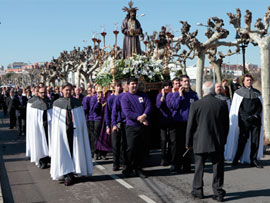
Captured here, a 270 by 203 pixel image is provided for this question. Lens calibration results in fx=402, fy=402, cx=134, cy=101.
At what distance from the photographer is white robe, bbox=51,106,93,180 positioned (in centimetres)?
786

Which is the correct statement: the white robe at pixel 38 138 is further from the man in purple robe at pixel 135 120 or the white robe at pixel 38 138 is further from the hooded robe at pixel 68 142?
the man in purple robe at pixel 135 120

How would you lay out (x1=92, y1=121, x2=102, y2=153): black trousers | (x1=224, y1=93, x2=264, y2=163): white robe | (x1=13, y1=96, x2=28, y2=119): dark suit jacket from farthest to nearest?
(x1=13, y1=96, x2=28, y2=119): dark suit jacket < (x1=92, y1=121, x2=102, y2=153): black trousers < (x1=224, y1=93, x2=264, y2=163): white robe

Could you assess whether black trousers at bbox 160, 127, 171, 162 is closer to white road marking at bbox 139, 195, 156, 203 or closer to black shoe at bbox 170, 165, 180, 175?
black shoe at bbox 170, 165, 180, 175

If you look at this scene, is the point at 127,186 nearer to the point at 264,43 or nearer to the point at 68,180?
→ the point at 68,180

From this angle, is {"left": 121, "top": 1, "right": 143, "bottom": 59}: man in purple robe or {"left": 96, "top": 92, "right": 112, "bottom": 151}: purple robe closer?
{"left": 96, "top": 92, "right": 112, "bottom": 151}: purple robe

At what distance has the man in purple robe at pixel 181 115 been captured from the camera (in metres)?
8.80

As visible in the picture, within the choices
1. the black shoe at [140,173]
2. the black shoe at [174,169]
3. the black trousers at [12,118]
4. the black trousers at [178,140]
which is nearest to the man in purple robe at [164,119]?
the black trousers at [178,140]

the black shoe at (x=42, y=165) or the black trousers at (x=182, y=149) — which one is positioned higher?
the black trousers at (x=182, y=149)

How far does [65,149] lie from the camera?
7.92 metres

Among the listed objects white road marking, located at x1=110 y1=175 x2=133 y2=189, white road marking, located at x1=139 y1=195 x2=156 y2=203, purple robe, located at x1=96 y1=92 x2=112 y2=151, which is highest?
purple robe, located at x1=96 y1=92 x2=112 y2=151

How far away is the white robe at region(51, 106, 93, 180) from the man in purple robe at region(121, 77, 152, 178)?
945 mm

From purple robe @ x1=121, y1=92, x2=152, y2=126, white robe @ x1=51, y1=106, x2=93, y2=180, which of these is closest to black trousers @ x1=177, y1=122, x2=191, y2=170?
purple robe @ x1=121, y1=92, x2=152, y2=126

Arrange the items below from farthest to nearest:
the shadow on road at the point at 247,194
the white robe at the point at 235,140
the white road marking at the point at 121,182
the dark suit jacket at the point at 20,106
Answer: the dark suit jacket at the point at 20,106
the white robe at the point at 235,140
the white road marking at the point at 121,182
the shadow on road at the point at 247,194

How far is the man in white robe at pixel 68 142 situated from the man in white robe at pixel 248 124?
3725 mm
